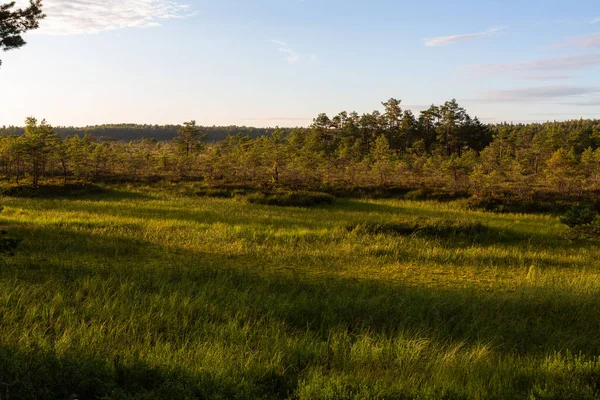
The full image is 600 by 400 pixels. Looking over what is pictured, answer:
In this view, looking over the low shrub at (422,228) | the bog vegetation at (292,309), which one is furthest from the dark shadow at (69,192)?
the low shrub at (422,228)

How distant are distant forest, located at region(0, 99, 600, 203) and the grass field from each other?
1002 inches

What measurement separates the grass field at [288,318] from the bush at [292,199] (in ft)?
42.4

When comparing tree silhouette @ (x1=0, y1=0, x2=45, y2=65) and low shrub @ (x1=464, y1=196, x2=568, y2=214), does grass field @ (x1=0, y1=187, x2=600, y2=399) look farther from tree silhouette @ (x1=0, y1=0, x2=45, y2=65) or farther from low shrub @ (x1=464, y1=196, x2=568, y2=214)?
low shrub @ (x1=464, y1=196, x2=568, y2=214)

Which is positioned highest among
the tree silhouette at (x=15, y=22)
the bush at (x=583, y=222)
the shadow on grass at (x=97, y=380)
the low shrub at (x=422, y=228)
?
the tree silhouette at (x=15, y=22)

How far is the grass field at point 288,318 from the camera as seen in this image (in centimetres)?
391

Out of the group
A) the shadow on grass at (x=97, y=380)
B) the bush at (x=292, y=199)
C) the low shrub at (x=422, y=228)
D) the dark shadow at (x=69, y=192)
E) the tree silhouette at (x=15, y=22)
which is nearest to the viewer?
the shadow on grass at (x=97, y=380)

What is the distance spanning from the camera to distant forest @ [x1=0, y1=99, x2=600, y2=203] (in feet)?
143

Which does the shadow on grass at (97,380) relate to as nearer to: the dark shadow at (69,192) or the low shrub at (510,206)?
the dark shadow at (69,192)

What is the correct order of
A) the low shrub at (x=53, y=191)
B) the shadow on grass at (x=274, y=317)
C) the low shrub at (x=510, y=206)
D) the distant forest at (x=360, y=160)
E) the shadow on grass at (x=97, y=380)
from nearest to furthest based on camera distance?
the shadow on grass at (x=97, y=380)
the shadow on grass at (x=274, y=317)
the low shrub at (x=510, y=206)
the low shrub at (x=53, y=191)
the distant forest at (x=360, y=160)

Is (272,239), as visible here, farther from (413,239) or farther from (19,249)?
(19,249)

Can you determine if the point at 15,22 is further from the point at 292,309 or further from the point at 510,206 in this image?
the point at 510,206

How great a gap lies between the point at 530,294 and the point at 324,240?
720 centimetres

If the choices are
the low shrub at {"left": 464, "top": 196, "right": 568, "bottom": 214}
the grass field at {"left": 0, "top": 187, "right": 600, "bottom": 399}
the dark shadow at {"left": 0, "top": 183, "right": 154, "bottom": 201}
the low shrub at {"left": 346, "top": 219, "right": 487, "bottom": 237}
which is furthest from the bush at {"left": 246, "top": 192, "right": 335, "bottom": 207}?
the grass field at {"left": 0, "top": 187, "right": 600, "bottom": 399}

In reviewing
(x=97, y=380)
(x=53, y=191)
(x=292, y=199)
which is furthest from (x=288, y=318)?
(x=53, y=191)
